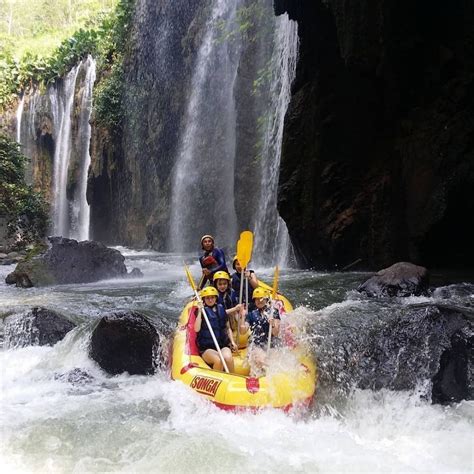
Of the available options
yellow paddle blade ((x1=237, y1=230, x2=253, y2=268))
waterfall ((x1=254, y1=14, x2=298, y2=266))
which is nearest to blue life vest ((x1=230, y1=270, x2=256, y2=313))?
yellow paddle blade ((x1=237, y1=230, x2=253, y2=268))

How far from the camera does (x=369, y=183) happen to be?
35.4ft

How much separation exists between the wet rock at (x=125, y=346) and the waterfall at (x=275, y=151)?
7.85 metres

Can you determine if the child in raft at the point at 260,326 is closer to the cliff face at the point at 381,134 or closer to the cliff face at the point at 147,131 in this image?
the cliff face at the point at 381,134

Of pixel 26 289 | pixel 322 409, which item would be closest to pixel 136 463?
pixel 322 409

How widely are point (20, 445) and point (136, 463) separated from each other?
1.02 meters

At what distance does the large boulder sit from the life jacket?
6.94 metres

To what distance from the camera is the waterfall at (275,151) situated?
13805 mm

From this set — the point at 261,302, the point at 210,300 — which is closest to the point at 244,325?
the point at 261,302

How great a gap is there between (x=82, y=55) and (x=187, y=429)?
92.3ft

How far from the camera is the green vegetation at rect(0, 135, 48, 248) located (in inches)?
707

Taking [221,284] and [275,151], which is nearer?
[221,284]

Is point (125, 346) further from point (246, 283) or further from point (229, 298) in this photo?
point (246, 283)

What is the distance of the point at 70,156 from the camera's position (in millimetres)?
27844

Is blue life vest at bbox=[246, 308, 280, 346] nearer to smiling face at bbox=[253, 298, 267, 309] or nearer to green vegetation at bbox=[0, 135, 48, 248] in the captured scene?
smiling face at bbox=[253, 298, 267, 309]
